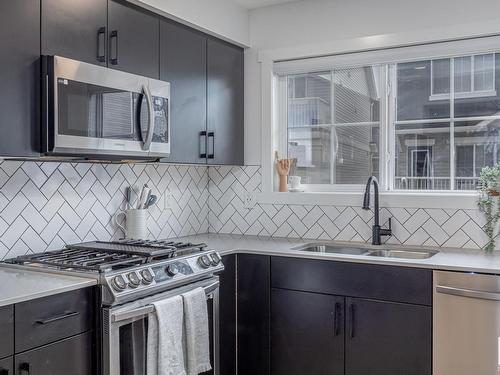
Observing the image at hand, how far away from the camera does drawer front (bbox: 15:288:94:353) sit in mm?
1746

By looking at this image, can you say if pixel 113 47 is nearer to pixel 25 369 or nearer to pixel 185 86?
pixel 185 86

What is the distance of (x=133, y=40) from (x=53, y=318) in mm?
1409

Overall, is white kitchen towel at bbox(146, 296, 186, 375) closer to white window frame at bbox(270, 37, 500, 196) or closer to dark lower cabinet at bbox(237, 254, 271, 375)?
dark lower cabinet at bbox(237, 254, 271, 375)

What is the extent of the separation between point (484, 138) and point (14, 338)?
100 inches

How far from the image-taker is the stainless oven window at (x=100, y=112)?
2.17m

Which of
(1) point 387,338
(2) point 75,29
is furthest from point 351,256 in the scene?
(2) point 75,29

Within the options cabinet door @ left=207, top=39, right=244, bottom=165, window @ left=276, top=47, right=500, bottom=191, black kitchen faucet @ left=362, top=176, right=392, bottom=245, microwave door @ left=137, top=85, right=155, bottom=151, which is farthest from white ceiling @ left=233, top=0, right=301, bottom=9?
black kitchen faucet @ left=362, top=176, right=392, bottom=245

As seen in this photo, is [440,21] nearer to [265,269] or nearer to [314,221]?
[314,221]

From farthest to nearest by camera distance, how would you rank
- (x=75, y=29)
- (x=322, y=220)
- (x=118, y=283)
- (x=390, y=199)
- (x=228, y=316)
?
(x=322, y=220), (x=390, y=199), (x=228, y=316), (x=75, y=29), (x=118, y=283)

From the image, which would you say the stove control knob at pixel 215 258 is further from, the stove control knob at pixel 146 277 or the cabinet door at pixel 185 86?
the cabinet door at pixel 185 86

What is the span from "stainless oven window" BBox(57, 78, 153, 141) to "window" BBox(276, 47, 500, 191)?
1.28 meters

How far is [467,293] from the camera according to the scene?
2.34m

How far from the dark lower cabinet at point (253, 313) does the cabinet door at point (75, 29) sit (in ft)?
4.27

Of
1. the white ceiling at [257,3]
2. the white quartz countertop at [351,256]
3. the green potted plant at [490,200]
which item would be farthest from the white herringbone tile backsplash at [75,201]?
the green potted plant at [490,200]
